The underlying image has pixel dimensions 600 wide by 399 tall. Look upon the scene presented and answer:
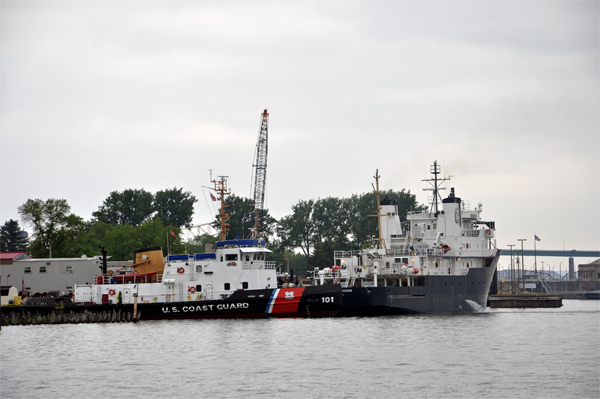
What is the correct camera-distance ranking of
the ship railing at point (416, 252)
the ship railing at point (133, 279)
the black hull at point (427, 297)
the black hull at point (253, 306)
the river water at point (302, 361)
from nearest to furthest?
the river water at point (302, 361) → the black hull at point (253, 306) → the ship railing at point (133, 279) → the black hull at point (427, 297) → the ship railing at point (416, 252)

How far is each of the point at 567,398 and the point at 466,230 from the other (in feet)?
152

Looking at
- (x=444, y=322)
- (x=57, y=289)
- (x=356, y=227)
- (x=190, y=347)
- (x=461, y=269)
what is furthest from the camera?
(x=356, y=227)

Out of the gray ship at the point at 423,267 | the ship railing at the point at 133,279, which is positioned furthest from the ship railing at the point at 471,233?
the ship railing at the point at 133,279

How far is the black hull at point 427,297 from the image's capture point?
61.3 m

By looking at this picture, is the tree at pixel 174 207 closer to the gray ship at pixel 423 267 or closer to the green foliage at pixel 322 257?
the green foliage at pixel 322 257

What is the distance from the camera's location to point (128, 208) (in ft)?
429

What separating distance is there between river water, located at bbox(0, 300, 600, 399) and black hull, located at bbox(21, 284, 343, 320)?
129 inches

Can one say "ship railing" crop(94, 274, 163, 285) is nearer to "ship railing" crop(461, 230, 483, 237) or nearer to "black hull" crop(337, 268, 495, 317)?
"black hull" crop(337, 268, 495, 317)

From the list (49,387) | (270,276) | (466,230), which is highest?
(466,230)

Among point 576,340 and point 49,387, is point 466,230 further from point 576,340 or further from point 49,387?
point 49,387

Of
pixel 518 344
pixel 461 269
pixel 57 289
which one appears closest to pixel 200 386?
pixel 518 344

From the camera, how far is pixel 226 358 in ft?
119

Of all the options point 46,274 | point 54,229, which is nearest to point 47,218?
point 54,229

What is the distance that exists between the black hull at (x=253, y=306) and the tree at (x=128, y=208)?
236 feet
